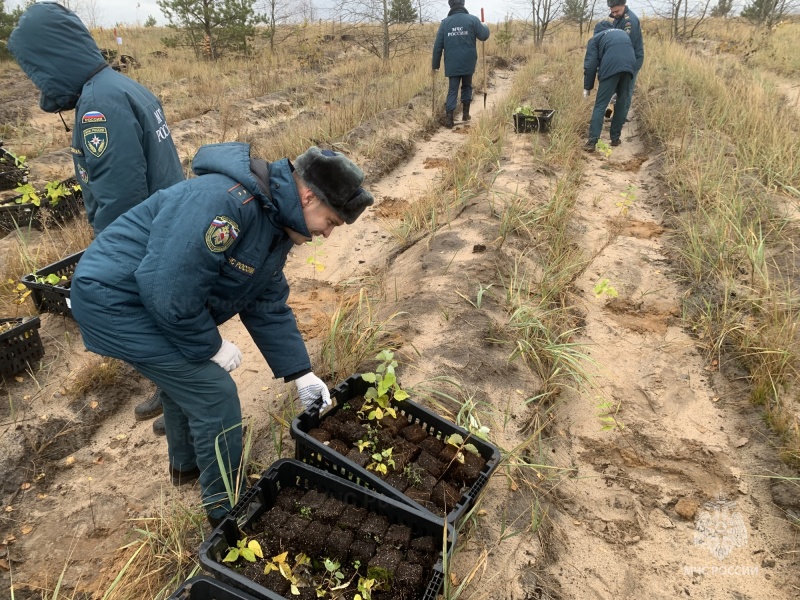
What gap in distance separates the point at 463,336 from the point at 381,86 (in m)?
8.34

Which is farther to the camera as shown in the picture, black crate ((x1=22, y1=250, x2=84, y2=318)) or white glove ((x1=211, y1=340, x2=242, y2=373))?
black crate ((x1=22, y1=250, x2=84, y2=318))

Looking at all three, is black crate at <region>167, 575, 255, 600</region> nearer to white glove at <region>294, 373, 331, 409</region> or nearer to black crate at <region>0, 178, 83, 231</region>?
white glove at <region>294, 373, 331, 409</region>

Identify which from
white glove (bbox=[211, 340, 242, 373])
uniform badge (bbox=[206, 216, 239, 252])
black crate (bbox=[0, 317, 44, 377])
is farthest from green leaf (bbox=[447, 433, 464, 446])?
black crate (bbox=[0, 317, 44, 377])

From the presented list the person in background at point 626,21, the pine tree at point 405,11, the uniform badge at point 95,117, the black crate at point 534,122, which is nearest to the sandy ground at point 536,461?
the uniform badge at point 95,117

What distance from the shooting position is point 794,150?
4.71 meters

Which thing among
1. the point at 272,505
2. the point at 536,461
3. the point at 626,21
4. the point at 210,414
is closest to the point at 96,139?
the point at 210,414

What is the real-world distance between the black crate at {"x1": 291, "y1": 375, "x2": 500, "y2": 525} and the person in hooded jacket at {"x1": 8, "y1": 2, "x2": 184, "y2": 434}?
4.50 ft

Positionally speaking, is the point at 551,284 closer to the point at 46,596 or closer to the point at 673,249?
the point at 673,249

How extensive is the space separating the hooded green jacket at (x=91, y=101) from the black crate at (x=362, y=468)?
1368mm

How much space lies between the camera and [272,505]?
185 cm

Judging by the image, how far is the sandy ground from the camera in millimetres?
1980

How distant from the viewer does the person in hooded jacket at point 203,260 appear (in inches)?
59.1

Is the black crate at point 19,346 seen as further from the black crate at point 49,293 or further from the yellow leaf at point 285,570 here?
the yellow leaf at point 285,570

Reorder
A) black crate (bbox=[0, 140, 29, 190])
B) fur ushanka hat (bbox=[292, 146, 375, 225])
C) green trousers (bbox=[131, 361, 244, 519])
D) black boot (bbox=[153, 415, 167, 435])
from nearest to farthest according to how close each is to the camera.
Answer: fur ushanka hat (bbox=[292, 146, 375, 225]), green trousers (bbox=[131, 361, 244, 519]), black boot (bbox=[153, 415, 167, 435]), black crate (bbox=[0, 140, 29, 190])
